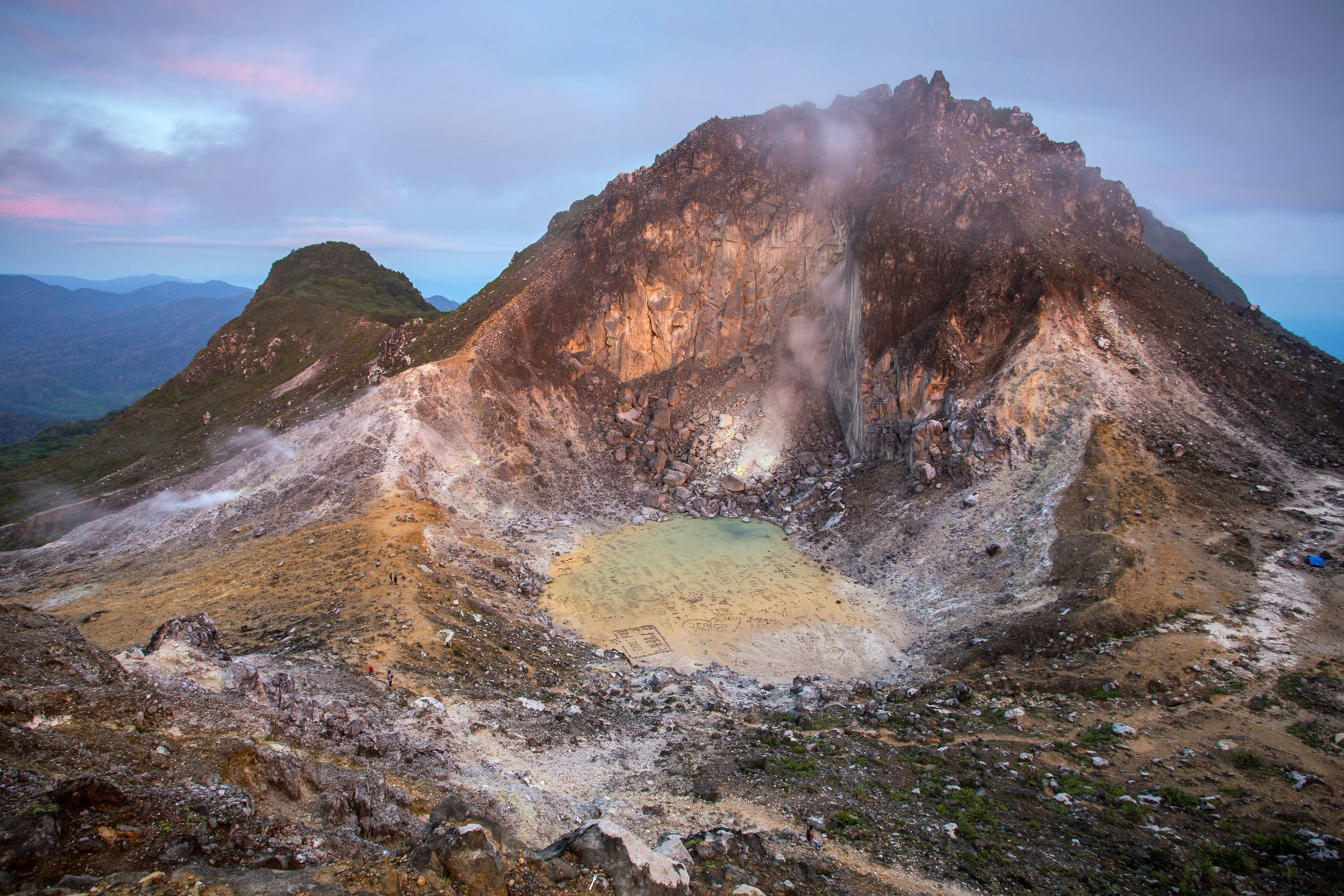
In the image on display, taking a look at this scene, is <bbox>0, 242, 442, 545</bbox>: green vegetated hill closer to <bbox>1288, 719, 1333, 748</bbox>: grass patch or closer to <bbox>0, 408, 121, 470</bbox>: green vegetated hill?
<bbox>0, 408, 121, 470</bbox>: green vegetated hill

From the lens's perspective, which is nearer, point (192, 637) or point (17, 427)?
point (192, 637)

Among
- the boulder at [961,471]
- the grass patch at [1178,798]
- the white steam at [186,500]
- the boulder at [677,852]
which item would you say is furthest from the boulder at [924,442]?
the white steam at [186,500]

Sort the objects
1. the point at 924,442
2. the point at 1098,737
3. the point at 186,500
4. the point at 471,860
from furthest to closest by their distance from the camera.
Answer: the point at 186,500
the point at 924,442
the point at 1098,737
the point at 471,860

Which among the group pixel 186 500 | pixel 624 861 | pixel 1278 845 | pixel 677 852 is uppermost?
pixel 1278 845

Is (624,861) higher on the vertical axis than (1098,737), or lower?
lower

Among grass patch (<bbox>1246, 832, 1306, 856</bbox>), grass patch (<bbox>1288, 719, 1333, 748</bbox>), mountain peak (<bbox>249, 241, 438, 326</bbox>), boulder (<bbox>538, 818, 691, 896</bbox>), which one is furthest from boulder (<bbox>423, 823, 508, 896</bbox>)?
mountain peak (<bbox>249, 241, 438, 326</bbox>)

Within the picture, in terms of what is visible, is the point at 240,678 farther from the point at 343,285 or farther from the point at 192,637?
the point at 343,285

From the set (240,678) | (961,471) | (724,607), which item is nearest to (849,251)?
(961,471)
